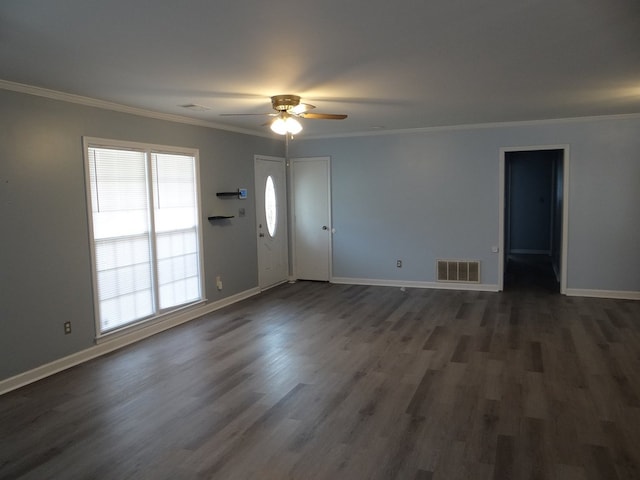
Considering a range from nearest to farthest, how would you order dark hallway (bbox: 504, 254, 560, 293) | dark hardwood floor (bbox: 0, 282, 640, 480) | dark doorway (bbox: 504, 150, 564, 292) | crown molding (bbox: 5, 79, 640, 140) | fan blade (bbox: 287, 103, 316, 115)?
dark hardwood floor (bbox: 0, 282, 640, 480) < crown molding (bbox: 5, 79, 640, 140) < fan blade (bbox: 287, 103, 316, 115) < dark hallway (bbox: 504, 254, 560, 293) < dark doorway (bbox: 504, 150, 564, 292)

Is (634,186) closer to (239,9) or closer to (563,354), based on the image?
(563,354)

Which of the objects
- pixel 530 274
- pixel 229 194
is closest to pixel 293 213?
pixel 229 194

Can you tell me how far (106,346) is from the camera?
15.5ft

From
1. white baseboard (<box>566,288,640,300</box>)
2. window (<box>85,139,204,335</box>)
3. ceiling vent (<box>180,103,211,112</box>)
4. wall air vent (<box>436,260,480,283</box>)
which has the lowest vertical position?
white baseboard (<box>566,288,640,300</box>)

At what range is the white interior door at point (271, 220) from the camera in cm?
734

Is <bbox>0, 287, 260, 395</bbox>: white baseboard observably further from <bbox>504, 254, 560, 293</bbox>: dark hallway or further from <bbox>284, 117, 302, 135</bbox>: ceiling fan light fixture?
<bbox>504, 254, 560, 293</bbox>: dark hallway

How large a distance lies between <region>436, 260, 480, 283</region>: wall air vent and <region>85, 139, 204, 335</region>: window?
12.0ft

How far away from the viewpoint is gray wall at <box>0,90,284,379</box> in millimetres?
3826

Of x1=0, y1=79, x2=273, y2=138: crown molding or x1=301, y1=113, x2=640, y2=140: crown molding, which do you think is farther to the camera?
x1=301, y1=113, x2=640, y2=140: crown molding

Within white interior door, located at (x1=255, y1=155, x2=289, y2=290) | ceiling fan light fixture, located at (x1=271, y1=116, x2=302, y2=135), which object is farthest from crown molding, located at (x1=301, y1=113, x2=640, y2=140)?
ceiling fan light fixture, located at (x1=271, y1=116, x2=302, y2=135)

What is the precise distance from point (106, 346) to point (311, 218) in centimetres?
414

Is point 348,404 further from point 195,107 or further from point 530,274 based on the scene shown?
point 530,274

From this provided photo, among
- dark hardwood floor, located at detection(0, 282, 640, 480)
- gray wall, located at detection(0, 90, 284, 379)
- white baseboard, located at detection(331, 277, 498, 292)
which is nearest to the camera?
dark hardwood floor, located at detection(0, 282, 640, 480)

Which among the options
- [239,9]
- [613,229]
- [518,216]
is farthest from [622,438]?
[518,216]
